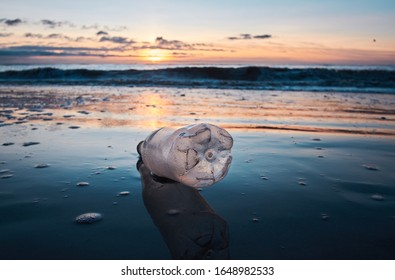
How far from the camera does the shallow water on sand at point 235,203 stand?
187 centimetres

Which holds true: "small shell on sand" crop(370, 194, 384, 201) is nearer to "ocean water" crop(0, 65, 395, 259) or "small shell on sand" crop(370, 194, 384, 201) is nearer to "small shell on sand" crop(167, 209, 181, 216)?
"ocean water" crop(0, 65, 395, 259)

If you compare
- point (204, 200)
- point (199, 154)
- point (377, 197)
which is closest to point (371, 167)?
point (377, 197)

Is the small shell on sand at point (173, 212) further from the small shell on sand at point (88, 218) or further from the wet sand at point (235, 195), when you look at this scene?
the small shell on sand at point (88, 218)

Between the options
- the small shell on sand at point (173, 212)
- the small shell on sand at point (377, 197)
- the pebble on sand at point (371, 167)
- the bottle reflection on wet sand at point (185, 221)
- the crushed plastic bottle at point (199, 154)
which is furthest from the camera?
the pebble on sand at point (371, 167)

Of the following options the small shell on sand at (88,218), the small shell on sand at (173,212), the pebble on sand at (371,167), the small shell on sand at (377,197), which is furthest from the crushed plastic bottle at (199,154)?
the pebble on sand at (371,167)

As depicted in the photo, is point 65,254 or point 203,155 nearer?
point 65,254

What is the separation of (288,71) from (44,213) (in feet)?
79.7

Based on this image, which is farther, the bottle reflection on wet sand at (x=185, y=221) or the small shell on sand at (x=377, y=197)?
the small shell on sand at (x=377, y=197)

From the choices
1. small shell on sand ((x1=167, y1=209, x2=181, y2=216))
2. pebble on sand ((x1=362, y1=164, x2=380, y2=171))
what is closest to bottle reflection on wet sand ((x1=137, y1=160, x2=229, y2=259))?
small shell on sand ((x1=167, y1=209, x2=181, y2=216))

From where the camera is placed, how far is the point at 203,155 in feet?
6.97

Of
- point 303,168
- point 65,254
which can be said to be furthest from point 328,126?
point 65,254

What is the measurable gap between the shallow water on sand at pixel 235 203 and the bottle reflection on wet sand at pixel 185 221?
48 mm

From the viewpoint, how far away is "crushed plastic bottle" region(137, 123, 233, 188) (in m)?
2.08

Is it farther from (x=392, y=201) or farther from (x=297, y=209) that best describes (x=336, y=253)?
(x=392, y=201)
